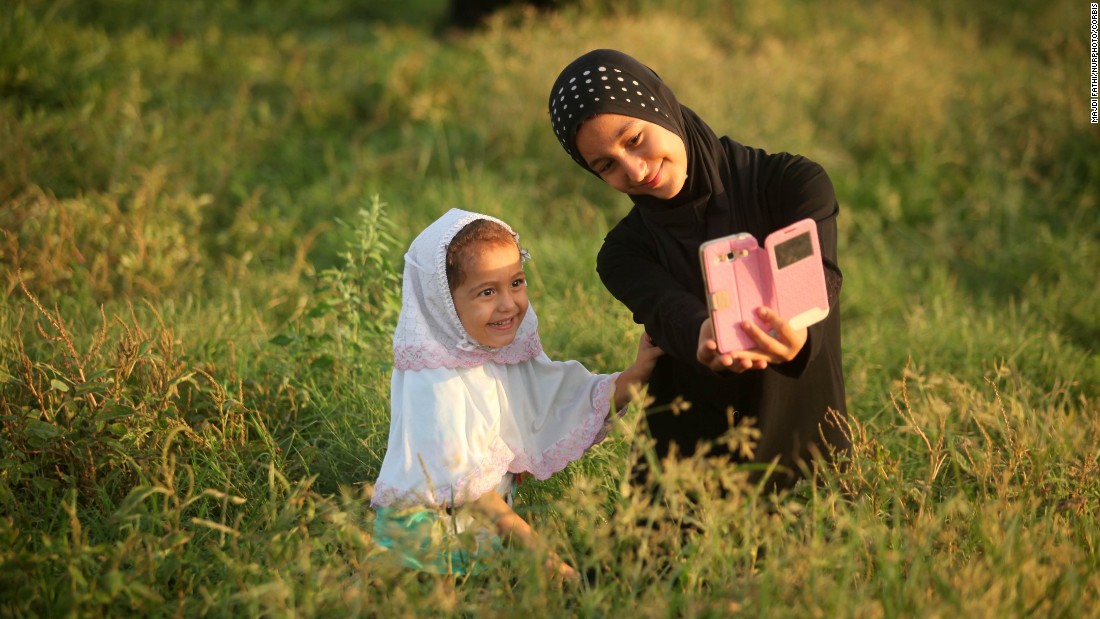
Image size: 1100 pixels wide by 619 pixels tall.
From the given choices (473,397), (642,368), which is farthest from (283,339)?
(642,368)

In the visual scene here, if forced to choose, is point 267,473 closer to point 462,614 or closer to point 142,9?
point 462,614

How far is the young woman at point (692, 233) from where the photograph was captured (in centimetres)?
220

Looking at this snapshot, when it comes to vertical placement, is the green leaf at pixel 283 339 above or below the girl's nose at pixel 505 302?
below

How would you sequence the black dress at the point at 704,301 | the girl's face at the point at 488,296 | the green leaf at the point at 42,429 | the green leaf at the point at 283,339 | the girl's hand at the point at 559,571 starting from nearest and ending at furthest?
the girl's hand at the point at 559,571
the black dress at the point at 704,301
the girl's face at the point at 488,296
the green leaf at the point at 42,429
the green leaf at the point at 283,339

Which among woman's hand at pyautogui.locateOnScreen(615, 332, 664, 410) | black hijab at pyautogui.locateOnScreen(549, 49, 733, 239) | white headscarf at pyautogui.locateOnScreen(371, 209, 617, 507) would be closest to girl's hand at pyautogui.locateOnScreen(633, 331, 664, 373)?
woman's hand at pyautogui.locateOnScreen(615, 332, 664, 410)

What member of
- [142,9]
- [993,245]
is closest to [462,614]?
[993,245]

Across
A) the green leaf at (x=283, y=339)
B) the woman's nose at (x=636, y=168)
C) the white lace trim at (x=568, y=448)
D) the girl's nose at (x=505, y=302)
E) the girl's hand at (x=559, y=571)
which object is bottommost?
the girl's hand at (x=559, y=571)

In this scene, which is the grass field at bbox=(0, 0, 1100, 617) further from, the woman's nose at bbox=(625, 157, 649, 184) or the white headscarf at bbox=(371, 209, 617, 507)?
the woman's nose at bbox=(625, 157, 649, 184)

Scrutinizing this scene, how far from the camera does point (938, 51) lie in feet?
25.8

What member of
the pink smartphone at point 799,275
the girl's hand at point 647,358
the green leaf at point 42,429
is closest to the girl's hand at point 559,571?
the girl's hand at point 647,358

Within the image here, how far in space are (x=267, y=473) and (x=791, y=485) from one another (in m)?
1.52

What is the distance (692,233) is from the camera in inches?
91.6

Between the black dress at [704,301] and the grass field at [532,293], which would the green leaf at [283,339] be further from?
the black dress at [704,301]

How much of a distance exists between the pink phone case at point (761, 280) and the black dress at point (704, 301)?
168 mm
